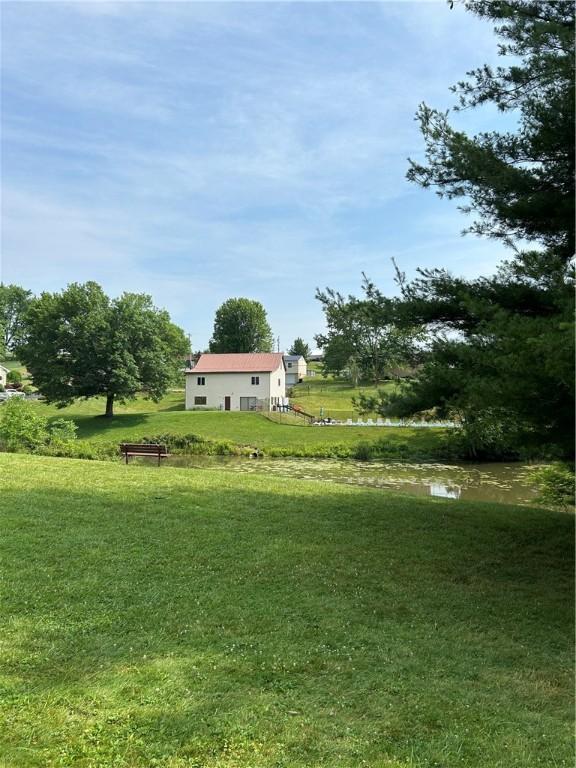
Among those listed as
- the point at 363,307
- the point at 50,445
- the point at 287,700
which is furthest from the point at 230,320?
the point at 287,700

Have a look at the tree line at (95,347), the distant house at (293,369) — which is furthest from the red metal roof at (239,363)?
the distant house at (293,369)

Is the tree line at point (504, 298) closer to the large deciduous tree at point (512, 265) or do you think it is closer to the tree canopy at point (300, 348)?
the large deciduous tree at point (512, 265)

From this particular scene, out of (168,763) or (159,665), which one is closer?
(168,763)

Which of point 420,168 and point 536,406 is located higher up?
point 420,168

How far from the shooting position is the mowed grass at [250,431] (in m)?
30.1

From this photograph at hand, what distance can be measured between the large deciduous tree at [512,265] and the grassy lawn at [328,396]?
30.1m

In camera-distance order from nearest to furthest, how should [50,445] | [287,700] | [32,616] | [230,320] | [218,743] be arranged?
[218,743], [287,700], [32,616], [50,445], [230,320]

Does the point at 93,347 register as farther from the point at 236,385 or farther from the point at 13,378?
the point at 13,378

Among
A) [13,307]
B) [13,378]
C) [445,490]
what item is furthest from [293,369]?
[13,307]

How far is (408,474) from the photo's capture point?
70.0ft

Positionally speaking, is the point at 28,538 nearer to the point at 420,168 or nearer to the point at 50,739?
the point at 50,739

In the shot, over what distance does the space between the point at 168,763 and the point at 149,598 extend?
2400 millimetres

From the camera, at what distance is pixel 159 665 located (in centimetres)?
370

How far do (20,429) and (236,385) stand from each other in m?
28.0
